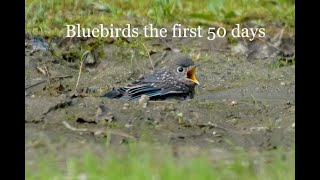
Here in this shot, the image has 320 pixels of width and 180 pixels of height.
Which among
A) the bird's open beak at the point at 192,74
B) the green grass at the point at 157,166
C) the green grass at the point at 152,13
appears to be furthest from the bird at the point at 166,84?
the green grass at the point at 157,166

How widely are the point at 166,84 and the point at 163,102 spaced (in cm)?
25

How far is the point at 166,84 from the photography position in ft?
17.9

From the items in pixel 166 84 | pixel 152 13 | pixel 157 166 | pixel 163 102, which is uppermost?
pixel 152 13

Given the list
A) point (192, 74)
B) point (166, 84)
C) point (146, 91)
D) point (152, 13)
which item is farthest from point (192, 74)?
point (152, 13)

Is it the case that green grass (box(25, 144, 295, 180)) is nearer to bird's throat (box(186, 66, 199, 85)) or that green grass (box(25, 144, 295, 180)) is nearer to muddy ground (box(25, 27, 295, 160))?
muddy ground (box(25, 27, 295, 160))

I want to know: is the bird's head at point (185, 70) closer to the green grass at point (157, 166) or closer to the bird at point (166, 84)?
the bird at point (166, 84)

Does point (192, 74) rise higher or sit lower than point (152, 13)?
lower

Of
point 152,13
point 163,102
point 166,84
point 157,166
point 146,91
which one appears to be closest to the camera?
point 157,166

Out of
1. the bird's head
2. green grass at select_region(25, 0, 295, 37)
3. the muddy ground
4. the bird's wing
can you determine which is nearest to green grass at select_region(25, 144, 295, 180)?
the muddy ground

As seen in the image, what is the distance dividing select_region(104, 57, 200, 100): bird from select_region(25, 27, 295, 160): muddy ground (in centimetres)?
7

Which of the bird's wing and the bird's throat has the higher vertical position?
the bird's throat

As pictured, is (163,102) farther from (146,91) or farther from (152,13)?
(152,13)

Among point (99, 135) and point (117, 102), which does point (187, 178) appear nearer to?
point (99, 135)

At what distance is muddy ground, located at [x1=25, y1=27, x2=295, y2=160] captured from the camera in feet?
15.4
